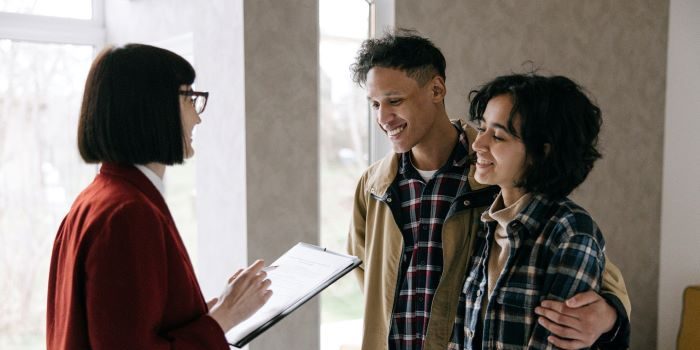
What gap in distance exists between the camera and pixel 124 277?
3.19ft

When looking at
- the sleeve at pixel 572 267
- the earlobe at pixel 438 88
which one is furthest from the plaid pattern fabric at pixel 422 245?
the sleeve at pixel 572 267

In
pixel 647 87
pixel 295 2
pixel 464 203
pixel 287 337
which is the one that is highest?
pixel 295 2

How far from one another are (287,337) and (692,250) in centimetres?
279

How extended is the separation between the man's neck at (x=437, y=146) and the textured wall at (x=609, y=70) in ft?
4.20

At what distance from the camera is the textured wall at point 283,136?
2268 millimetres

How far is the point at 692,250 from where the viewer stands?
375 cm

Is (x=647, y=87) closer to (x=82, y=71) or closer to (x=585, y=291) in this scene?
(x=585, y=291)

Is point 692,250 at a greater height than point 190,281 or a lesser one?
lesser

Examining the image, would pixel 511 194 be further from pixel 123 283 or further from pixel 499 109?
pixel 123 283

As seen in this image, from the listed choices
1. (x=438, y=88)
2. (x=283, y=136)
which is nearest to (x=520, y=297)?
(x=438, y=88)

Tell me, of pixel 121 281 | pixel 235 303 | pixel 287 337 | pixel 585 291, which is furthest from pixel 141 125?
pixel 287 337

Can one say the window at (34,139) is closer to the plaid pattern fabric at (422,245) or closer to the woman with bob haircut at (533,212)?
the plaid pattern fabric at (422,245)

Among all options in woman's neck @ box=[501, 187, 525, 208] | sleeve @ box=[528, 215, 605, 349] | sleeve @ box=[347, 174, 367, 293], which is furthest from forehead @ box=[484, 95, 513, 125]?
sleeve @ box=[347, 174, 367, 293]

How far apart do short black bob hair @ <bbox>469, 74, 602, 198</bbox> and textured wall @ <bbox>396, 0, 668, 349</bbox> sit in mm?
1625
